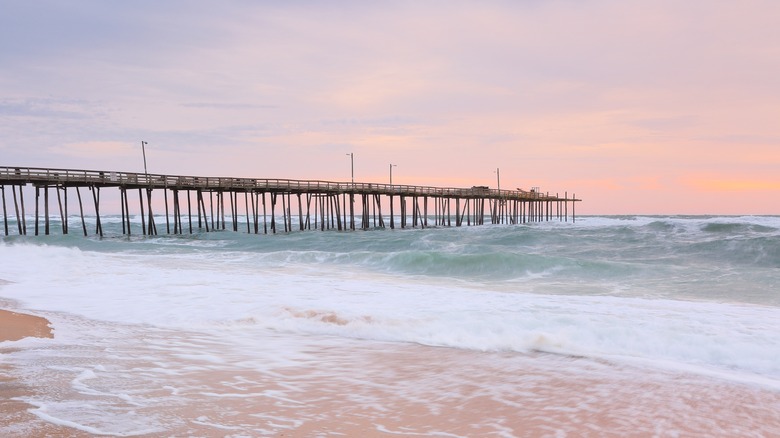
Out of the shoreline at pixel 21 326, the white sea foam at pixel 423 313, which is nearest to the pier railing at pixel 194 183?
the white sea foam at pixel 423 313

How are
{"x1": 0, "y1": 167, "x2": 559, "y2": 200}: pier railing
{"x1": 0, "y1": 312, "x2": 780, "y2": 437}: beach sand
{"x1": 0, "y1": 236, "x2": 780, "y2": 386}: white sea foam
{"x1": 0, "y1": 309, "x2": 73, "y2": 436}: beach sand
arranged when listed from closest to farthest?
{"x1": 0, "y1": 309, "x2": 73, "y2": 436}: beach sand → {"x1": 0, "y1": 312, "x2": 780, "y2": 437}: beach sand → {"x1": 0, "y1": 236, "x2": 780, "y2": 386}: white sea foam → {"x1": 0, "y1": 167, "x2": 559, "y2": 200}: pier railing

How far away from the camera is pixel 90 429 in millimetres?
3705

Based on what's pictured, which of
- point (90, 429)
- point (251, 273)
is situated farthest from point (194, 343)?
point (251, 273)

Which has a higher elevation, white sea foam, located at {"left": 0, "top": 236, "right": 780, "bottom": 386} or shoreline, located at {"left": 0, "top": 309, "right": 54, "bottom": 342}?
shoreline, located at {"left": 0, "top": 309, "right": 54, "bottom": 342}

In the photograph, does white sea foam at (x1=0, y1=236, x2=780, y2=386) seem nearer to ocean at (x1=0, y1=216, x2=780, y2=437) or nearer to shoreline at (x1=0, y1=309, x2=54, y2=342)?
ocean at (x1=0, y1=216, x2=780, y2=437)

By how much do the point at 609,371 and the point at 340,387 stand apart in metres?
2.55

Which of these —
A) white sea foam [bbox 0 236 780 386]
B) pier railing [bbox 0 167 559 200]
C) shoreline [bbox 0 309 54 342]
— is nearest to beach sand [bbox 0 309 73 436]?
shoreline [bbox 0 309 54 342]

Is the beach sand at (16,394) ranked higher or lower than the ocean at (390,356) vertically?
higher

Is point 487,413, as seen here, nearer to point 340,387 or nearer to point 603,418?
point 603,418

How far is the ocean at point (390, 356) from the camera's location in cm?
411

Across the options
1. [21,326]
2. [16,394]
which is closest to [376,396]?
[16,394]

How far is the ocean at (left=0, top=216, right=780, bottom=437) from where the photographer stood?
4113 mm

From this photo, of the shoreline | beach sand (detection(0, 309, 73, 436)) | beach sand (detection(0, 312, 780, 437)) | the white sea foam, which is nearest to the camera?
beach sand (detection(0, 309, 73, 436))

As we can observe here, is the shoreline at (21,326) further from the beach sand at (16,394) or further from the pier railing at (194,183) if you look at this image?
the pier railing at (194,183)
